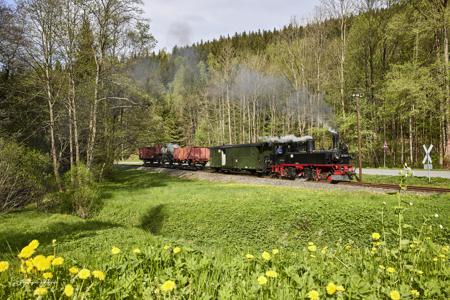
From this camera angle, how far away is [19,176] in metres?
14.4

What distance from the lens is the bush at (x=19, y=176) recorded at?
1349cm

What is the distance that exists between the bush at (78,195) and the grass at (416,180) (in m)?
17.5

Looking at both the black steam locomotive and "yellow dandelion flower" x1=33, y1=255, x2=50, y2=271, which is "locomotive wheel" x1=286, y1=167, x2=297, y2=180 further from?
"yellow dandelion flower" x1=33, y1=255, x2=50, y2=271

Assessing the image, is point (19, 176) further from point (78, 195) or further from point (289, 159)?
point (289, 159)

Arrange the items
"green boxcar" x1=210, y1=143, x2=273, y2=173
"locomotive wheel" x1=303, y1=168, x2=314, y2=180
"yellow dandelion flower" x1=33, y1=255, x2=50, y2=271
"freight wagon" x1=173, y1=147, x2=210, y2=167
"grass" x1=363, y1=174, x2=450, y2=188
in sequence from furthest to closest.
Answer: "freight wagon" x1=173, y1=147, x2=210, y2=167
"green boxcar" x1=210, y1=143, x2=273, y2=173
"locomotive wheel" x1=303, y1=168, x2=314, y2=180
"grass" x1=363, y1=174, x2=450, y2=188
"yellow dandelion flower" x1=33, y1=255, x2=50, y2=271

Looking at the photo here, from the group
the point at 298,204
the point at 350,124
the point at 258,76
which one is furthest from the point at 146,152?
the point at 298,204

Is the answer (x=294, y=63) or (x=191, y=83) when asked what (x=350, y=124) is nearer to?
(x=294, y=63)

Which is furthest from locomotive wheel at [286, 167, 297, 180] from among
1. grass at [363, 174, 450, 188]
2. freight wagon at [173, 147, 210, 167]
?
freight wagon at [173, 147, 210, 167]

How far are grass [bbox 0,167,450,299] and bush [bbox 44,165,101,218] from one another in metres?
0.80

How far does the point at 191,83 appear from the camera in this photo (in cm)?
6869

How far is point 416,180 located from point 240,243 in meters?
13.8

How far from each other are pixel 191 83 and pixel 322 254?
67386mm

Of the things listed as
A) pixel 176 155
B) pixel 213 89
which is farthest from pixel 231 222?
pixel 213 89

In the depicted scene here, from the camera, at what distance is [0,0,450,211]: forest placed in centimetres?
1605
